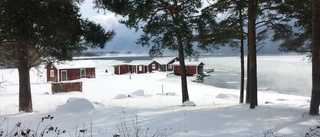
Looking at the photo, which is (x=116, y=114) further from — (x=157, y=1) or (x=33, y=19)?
(x=157, y=1)

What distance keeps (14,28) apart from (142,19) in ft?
22.2

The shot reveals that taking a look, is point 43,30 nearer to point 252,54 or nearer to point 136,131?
point 136,131

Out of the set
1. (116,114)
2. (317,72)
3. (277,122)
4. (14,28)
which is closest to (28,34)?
(14,28)

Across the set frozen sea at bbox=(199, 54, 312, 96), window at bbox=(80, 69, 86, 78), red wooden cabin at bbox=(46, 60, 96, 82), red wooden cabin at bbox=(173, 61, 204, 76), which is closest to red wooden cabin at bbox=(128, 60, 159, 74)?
red wooden cabin at bbox=(173, 61, 204, 76)

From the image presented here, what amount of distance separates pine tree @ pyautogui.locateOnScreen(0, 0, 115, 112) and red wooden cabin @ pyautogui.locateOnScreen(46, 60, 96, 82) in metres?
29.2

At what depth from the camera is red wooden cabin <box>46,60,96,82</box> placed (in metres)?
42.0

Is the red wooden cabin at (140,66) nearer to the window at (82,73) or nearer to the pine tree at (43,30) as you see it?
the window at (82,73)

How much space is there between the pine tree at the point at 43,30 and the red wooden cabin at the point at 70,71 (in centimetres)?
2924

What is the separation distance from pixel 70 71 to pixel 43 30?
35.3 meters

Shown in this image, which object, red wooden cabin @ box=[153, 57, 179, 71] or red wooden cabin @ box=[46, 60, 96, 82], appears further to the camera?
red wooden cabin @ box=[153, 57, 179, 71]

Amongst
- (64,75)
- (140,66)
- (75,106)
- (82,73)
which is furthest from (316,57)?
(140,66)

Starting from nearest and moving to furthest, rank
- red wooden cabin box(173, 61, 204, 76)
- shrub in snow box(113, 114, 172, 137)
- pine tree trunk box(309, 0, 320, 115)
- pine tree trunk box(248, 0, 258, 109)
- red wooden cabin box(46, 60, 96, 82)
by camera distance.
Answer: shrub in snow box(113, 114, 172, 137), pine tree trunk box(309, 0, 320, 115), pine tree trunk box(248, 0, 258, 109), red wooden cabin box(46, 60, 96, 82), red wooden cabin box(173, 61, 204, 76)

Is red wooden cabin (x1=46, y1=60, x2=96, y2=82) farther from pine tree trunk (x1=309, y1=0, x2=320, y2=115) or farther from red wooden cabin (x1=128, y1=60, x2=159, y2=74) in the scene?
pine tree trunk (x1=309, y1=0, x2=320, y2=115)

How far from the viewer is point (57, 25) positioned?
924 cm
